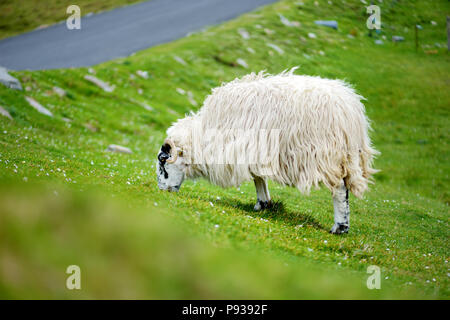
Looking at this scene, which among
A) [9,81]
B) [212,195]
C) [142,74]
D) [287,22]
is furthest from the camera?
[287,22]

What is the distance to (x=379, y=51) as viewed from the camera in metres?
35.0

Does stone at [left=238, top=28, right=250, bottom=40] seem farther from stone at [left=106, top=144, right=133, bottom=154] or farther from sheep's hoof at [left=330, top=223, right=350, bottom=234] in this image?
sheep's hoof at [left=330, top=223, right=350, bottom=234]

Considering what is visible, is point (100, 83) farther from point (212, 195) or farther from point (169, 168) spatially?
point (169, 168)

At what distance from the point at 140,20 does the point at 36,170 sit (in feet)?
83.9

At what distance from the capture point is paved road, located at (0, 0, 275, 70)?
2358 centimetres

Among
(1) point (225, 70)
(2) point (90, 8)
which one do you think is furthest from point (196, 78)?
(2) point (90, 8)

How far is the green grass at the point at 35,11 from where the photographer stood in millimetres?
31547

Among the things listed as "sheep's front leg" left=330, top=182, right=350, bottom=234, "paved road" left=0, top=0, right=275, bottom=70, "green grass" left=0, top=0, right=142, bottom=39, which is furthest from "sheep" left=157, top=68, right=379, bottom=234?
"green grass" left=0, top=0, right=142, bottom=39

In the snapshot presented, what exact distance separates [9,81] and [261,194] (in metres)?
13.1

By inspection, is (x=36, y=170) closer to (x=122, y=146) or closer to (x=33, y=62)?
(x=122, y=146)

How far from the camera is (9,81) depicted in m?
17.5

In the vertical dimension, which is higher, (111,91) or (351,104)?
(111,91)

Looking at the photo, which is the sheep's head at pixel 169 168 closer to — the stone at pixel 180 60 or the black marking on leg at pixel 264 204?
the black marking on leg at pixel 264 204

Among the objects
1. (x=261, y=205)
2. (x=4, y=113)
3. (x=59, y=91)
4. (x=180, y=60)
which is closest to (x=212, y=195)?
(x=261, y=205)
